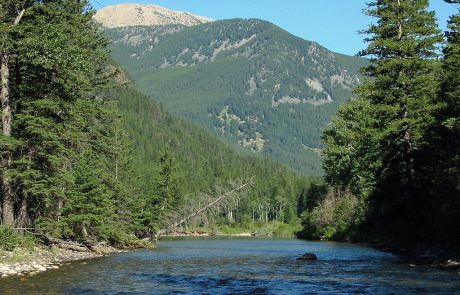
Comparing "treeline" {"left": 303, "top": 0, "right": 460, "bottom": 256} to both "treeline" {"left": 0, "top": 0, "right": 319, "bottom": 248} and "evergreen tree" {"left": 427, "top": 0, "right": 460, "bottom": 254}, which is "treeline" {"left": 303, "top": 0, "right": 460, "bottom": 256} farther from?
"treeline" {"left": 0, "top": 0, "right": 319, "bottom": 248}

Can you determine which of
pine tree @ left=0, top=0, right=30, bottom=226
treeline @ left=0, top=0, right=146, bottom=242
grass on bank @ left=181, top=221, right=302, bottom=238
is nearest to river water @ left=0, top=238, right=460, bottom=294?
treeline @ left=0, top=0, right=146, bottom=242

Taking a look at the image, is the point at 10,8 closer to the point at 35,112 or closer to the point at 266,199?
the point at 35,112

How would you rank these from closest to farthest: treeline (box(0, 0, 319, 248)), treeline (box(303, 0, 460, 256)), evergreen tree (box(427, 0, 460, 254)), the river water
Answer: the river water < evergreen tree (box(427, 0, 460, 254)) < treeline (box(0, 0, 319, 248)) < treeline (box(303, 0, 460, 256))

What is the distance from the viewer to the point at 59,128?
3825cm

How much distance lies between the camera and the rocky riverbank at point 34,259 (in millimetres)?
29994

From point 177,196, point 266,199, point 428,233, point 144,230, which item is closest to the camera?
point 428,233

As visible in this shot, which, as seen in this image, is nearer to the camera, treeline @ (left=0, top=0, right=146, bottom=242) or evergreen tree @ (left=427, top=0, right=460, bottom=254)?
evergreen tree @ (left=427, top=0, right=460, bottom=254)

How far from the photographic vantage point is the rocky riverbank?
98.4 feet

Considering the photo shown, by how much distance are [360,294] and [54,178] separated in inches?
850

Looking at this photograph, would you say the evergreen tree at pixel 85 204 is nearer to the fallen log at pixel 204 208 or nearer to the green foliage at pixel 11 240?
the green foliage at pixel 11 240

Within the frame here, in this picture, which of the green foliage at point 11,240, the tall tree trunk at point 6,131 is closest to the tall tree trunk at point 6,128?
the tall tree trunk at point 6,131

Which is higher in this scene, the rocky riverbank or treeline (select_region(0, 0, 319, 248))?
treeline (select_region(0, 0, 319, 248))

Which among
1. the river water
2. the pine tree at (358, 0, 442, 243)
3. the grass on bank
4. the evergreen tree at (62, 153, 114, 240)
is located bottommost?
the grass on bank

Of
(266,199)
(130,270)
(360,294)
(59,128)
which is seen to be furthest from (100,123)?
(266,199)
